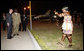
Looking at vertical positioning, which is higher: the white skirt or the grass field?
the white skirt

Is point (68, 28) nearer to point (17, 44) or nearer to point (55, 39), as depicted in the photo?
point (55, 39)

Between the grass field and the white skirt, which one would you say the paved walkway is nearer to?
the grass field

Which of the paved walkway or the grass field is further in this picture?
the paved walkway

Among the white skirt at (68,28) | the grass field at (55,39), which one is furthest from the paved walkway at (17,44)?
the white skirt at (68,28)

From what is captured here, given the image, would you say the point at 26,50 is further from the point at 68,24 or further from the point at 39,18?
the point at 39,18

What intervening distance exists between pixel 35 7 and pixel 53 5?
5.56 m

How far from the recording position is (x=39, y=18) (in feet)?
95.1

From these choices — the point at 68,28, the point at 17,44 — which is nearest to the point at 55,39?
the point at 68,28

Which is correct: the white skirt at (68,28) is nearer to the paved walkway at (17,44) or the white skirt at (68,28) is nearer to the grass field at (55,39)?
the grass field at (55,39)

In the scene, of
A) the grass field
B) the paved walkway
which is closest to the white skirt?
the grass field

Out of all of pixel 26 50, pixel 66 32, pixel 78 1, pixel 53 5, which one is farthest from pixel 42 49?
pixel 53 5

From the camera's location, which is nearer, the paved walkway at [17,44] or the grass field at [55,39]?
the grass field at [55,39]

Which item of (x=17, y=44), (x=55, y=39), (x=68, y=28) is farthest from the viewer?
(x=55, y=39)

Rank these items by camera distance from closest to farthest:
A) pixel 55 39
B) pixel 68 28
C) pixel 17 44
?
pixel 68 28
pixel 17 44
pixel 55 39
